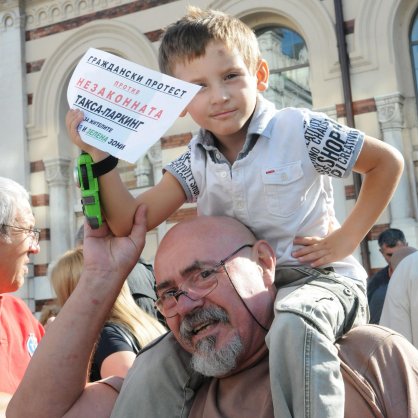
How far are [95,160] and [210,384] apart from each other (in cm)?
80

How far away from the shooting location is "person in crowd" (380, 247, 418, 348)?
4703mm

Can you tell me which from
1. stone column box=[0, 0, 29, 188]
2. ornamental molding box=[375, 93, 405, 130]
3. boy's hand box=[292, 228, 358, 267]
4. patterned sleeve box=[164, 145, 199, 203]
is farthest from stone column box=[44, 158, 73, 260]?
boy's hand box=[292, 228, 358, 267]

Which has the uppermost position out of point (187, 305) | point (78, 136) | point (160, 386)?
point (78, 136)

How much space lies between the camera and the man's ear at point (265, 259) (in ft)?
7.47

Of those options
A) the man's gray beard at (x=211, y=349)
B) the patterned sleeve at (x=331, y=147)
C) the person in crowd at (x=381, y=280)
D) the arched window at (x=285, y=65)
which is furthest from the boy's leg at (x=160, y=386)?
the arched window at (x=285, y=65)

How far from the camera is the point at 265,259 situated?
7.46ft

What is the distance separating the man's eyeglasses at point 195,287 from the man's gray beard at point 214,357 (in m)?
0.15

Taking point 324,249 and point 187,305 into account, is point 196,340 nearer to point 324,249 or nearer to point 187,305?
point 187,305

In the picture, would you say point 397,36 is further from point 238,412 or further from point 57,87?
point 238,412

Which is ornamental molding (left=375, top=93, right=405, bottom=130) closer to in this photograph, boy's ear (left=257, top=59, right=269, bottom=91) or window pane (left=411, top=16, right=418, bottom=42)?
window pane (left=411, top=16, right=418, bottom=42)

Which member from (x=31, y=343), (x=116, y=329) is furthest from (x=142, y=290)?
(x=31, y=343)

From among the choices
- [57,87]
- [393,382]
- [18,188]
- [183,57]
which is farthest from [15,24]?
[393,382]

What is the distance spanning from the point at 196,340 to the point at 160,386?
19cm

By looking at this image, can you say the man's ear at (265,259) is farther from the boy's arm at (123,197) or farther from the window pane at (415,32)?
the window pane at (415,32)
